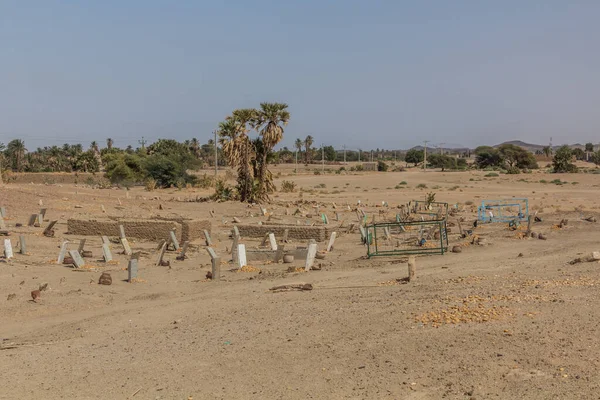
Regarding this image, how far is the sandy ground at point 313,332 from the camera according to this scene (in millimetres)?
6977

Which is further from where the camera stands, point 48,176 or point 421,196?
point 48,176

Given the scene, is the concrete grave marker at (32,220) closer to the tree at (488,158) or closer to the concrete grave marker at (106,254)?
the concrete grave marker at (106,254)

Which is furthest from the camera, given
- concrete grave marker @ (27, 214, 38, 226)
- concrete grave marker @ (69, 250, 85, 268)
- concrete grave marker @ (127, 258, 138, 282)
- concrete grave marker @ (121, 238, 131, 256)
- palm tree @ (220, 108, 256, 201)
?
palm tree @ (220, 108, 256, 201)

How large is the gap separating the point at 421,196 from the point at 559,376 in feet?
144

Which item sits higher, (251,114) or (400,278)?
(251,114)

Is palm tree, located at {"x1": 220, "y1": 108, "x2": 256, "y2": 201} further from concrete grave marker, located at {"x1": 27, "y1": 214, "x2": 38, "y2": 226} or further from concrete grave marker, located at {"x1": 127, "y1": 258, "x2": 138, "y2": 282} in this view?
concrete grave marker, located at {"x1": 127, "y1": 258, "x2": 138, "y2": 282}

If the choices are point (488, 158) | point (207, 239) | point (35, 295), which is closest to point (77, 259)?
point (35, 295)

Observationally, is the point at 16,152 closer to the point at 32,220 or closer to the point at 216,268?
the point at 32,220

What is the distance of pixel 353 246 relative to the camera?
19984mm

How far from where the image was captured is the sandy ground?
22.9ft

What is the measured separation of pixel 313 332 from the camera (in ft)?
29.1

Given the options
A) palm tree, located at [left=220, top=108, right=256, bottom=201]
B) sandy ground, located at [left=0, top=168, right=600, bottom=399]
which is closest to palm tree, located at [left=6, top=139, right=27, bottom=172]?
palm tree, located at [left=220, top=108, right=256, bottom=201]

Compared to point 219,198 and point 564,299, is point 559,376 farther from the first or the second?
point 219,198

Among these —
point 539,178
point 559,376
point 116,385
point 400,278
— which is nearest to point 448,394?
point 559,376
